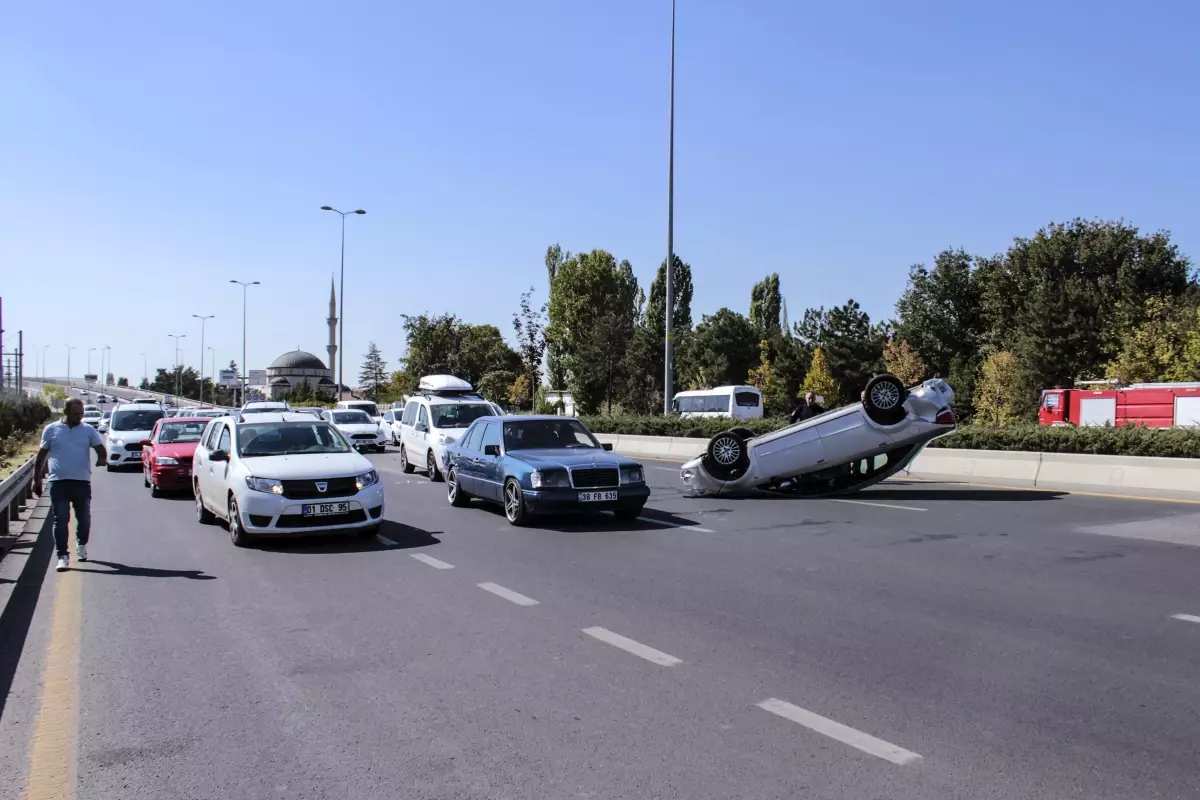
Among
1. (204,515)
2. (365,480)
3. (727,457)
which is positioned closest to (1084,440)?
(727,457)

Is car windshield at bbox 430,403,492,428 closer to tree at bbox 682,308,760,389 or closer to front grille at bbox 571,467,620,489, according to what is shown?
front grille at bbox 571,467,620,489

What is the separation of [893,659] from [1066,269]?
54.4m

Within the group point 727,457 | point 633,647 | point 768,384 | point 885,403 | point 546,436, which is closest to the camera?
point 633,647

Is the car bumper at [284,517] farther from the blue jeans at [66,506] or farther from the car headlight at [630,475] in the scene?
the car headlight at [630,475]

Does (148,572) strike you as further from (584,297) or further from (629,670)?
(584,297)

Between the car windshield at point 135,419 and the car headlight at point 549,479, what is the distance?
1780 cm

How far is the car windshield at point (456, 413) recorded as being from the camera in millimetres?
20875

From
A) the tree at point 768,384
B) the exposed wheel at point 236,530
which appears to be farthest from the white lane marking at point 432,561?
the tree at point 768,384

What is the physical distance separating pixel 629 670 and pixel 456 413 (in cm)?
1591

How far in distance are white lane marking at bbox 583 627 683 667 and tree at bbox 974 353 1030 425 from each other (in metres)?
48.1

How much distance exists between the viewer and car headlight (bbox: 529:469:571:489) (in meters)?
12.0

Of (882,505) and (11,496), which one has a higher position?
(11,496)

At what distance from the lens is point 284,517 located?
10492 mm

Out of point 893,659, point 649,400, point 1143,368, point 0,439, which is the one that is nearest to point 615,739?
point 893,659
